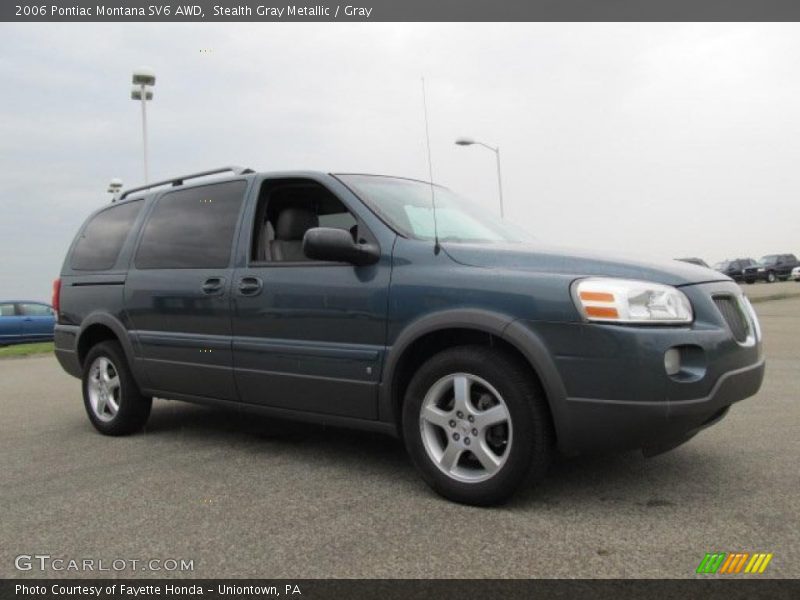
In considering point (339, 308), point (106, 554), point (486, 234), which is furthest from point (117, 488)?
point (486, 234)

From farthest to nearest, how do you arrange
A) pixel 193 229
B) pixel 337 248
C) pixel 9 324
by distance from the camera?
pixel 9 324
pixel 193 229
pixel 337 248

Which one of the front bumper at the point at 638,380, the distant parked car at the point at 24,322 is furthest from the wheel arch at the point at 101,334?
the distant parked car at the point at 24,322

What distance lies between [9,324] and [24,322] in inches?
15.3

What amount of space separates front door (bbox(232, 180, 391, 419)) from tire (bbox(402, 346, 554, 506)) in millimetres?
357

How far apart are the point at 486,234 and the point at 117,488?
2515mm

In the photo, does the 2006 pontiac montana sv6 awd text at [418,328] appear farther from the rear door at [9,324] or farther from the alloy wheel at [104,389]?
the rear door at [9,324]

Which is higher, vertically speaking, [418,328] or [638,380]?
[418,328]

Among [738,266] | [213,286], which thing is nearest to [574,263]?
[213,286]

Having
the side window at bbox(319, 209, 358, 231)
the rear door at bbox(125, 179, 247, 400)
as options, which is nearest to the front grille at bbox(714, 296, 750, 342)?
the side window at bbox(319, 209, 358, 231)

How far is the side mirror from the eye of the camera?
364cm

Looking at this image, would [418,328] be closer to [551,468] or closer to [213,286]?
[551,468]

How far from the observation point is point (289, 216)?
14.6ft
